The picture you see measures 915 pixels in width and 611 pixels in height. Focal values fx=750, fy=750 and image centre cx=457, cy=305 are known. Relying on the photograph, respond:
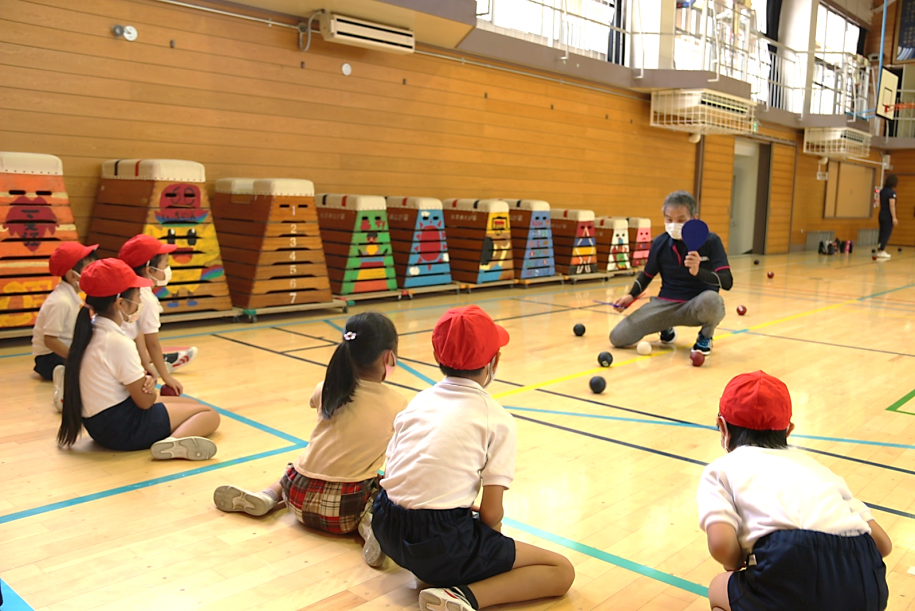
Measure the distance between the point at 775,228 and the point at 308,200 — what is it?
13.9 meters

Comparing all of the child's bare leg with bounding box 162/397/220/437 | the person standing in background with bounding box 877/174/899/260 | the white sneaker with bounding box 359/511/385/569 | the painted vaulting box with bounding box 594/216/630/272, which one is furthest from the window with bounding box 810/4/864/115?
the white sneaker with bounding box 359/511/385/569

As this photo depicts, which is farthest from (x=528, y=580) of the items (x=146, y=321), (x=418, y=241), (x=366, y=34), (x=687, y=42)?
(x=687, y=42)

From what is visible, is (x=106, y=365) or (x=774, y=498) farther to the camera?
(x=106, y=365)

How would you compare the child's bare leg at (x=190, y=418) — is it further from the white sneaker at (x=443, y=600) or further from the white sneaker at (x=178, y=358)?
the white sneaker at (x=443, y=600)

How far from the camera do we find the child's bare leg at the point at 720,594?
6.54ft

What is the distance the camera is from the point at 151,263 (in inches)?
164

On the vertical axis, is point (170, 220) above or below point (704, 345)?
above

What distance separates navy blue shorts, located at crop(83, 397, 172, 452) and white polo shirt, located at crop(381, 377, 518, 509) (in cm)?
163

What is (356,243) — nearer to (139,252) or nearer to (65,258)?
(65,258)

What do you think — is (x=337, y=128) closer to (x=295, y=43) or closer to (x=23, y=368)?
(x=295, y=43)

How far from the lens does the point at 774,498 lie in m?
A: 1.80

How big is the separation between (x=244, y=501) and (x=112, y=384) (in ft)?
2.85

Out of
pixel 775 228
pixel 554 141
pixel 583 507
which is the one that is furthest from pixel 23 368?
pixel 775 228

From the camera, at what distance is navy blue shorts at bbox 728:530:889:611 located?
1.74 meters
